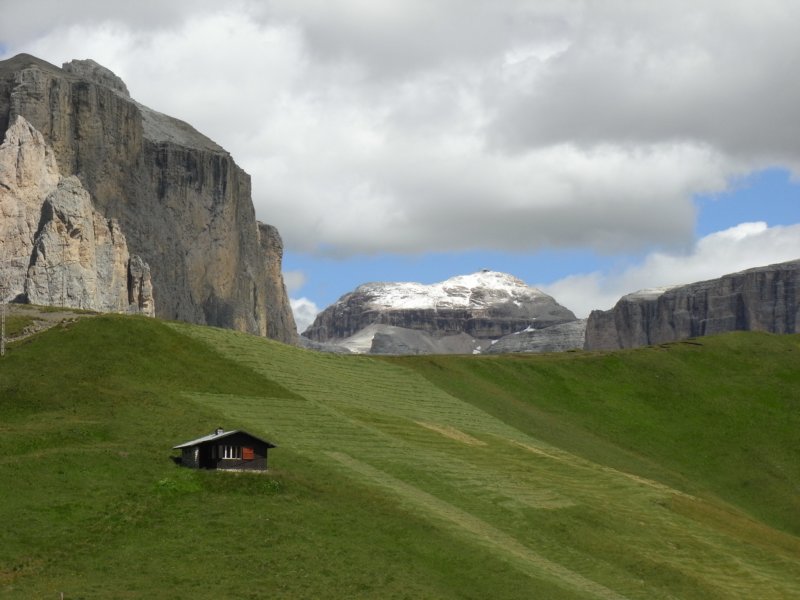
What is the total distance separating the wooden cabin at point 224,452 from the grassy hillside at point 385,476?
57.4 inches

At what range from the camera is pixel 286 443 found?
82.2 metres

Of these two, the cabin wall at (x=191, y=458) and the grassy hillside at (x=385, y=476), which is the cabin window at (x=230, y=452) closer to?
the cabin wall at (x=191, y=458)

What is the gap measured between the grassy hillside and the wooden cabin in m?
1.46

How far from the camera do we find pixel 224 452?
71875mm

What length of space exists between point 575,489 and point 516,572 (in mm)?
24056

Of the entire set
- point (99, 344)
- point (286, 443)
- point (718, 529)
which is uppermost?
point (99, 344)

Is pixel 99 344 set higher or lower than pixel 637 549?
higher

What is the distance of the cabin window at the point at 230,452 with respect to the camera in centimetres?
7181

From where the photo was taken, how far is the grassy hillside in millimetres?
59281

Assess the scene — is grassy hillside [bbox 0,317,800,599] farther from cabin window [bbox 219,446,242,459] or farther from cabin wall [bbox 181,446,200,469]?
cabin window [bbox 219,446,242,459]

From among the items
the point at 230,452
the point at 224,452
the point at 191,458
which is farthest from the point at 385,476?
the point at 191,458

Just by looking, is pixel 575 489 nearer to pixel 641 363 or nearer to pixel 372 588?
pixel 372 588

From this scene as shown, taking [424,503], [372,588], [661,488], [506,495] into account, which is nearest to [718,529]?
[661,488]

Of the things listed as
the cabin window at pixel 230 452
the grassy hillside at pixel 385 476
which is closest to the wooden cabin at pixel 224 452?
the cabin window at pixel 230 452
